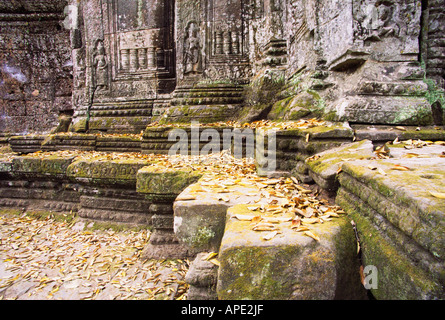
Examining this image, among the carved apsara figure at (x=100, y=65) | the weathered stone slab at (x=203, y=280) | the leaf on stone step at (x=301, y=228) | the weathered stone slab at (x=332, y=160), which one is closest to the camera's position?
the leaf on stone step at (x=301, y=228)

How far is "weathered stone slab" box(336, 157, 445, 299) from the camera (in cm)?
84

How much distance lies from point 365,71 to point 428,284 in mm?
2327

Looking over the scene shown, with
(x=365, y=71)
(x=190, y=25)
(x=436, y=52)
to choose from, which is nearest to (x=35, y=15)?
(x=190, y=25)

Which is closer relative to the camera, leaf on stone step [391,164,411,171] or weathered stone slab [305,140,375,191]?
leaf on stone step [391,164,411,171]

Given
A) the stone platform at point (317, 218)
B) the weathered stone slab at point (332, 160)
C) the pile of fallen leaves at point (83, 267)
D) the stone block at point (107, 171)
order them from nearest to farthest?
the stone platform at point (317, 218) < the weathered stone slab at point (332, 160) < the pile of fallen leaves at point (83, 267) < the stone block at point (107, 171)

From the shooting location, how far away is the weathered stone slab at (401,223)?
0.84 meters

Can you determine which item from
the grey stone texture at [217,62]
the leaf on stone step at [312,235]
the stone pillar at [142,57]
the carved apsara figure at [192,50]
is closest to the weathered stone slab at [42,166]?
the grey stone texture at [217,62]

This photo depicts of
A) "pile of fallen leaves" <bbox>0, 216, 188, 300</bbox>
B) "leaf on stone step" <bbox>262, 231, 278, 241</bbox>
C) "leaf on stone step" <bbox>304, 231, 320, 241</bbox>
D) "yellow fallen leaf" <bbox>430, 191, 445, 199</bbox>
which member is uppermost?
"yellow fallen leaf" <bbox>430, 191, 445, 199</bbox>

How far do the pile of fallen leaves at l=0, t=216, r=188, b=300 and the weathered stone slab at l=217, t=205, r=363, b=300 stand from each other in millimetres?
1186

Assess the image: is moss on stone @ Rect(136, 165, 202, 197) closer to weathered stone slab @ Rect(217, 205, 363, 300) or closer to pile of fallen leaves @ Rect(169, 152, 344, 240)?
pile of fallen leaves @ Rect(169, 152, 344, 240)

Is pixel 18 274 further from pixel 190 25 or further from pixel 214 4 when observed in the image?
pixel 214 4

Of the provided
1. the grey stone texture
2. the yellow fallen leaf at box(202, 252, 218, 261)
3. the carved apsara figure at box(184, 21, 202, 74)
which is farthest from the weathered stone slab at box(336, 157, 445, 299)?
the carved apsara figure at box(184, 21, 202, 74)

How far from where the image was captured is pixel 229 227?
1.33 m

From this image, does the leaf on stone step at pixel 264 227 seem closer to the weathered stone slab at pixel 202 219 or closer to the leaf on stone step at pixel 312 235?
the leaf on stone step at pixel 312 235
